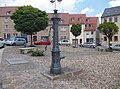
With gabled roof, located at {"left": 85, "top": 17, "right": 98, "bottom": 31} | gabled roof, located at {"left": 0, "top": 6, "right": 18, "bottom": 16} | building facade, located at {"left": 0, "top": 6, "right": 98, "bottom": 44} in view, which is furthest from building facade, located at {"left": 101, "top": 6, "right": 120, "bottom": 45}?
gabled roof, located at {"left": 0, "top": 6, "right": 18, "bottom": 16}

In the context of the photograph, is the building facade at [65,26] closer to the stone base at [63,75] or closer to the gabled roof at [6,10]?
the gabled roof at [6,10]

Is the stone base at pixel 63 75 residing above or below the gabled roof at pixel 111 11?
below

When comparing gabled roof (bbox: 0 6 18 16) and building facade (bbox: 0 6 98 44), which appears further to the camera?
gabled roof (bbox: 0 6 18 16)

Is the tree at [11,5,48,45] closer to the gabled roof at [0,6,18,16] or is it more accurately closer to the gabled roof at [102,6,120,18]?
the gabled roof at [102,6,120,18]

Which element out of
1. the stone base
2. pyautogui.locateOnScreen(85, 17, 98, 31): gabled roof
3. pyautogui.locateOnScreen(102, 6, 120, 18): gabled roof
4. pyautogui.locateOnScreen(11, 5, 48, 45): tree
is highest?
pyautogui.locateOnScreen(102, 6, 120, 18): gabled roof

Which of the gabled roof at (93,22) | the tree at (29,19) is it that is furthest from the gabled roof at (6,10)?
the tree at (29,19)

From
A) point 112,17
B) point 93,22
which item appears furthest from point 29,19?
point 93,22

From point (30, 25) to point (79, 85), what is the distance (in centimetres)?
1896

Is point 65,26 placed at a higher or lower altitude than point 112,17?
lower

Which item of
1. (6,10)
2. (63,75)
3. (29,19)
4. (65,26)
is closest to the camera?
(63,75)

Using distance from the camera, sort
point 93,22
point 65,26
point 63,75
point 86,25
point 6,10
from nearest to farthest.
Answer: point 63,75, point 65,26, point 6,10, point 86,25, point 93,22

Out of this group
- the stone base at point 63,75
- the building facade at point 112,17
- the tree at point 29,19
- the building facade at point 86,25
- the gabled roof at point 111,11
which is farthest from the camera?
the building facade at point 86,25

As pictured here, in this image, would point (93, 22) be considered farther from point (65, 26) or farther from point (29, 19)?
point (29, 19)

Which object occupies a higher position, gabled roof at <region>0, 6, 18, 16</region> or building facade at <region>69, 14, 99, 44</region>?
gabled roof at <region>0, 6, 18, 16</region>
